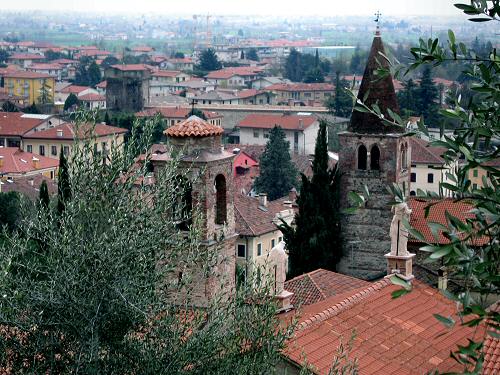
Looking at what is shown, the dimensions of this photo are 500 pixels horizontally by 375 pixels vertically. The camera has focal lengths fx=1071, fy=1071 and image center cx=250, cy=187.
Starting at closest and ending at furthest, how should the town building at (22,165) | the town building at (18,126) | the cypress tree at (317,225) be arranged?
1. the cypress tree at (317,225)
2. the town building at (22,165)
3. the town building at (18,126)

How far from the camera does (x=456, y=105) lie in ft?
18.4

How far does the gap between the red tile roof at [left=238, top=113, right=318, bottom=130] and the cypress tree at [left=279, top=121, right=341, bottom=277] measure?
117 ft

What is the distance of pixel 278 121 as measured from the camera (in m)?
63.1

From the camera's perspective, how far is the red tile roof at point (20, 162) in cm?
4488

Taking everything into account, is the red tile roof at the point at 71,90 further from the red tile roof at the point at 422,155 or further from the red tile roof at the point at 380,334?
the red tile roof at the point at 380,334

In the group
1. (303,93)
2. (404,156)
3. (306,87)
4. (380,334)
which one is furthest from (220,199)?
(306,87)

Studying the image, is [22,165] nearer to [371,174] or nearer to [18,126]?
[18,126]

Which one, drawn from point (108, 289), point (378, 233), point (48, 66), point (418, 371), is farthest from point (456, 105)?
point (48, 66)

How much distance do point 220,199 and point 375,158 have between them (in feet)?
32.4

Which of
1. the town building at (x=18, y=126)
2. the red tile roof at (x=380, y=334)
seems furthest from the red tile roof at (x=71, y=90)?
the red tile roof at (x=380, y=334)

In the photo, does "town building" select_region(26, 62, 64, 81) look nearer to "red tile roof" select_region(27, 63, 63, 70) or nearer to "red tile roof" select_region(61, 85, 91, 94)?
"red tile roof" select_region(27, 63, 63, 70)

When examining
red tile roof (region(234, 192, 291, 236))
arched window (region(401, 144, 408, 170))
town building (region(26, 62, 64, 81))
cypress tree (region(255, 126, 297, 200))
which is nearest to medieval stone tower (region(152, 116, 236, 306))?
arched window (region(401, 144, 408, 170))

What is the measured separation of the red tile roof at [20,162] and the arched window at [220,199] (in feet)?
100

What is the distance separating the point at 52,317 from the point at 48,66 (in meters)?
119
